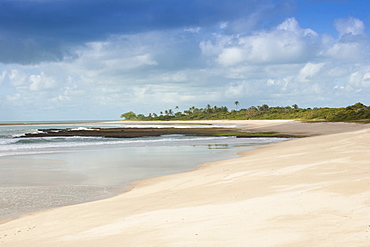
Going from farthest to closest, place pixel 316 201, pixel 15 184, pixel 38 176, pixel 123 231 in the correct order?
1. pixel 38 176
2. pixel 15 184
3. pixel 316 201
4. pixel 123 231

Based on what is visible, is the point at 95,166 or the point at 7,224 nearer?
the point at 7,224

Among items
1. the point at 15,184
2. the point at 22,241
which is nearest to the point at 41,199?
the point at 15,184

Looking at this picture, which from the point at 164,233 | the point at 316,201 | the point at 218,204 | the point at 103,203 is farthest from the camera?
the point at 103,203

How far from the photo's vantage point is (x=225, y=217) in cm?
668

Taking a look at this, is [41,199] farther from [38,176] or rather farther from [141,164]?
[141,164]

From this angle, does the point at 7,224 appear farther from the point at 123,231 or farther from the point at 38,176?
the point at 38,176

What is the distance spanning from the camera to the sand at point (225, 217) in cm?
533

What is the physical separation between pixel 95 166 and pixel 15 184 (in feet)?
19.3

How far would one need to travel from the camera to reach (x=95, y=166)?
Answer: 19438 mm

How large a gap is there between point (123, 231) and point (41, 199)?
592 cm

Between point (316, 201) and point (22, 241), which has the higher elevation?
point (316, 201)

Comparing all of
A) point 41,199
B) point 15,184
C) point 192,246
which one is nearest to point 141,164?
point 15,184

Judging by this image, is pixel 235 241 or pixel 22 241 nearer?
pixel 235 241

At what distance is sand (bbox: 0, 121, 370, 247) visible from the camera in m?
5.33
